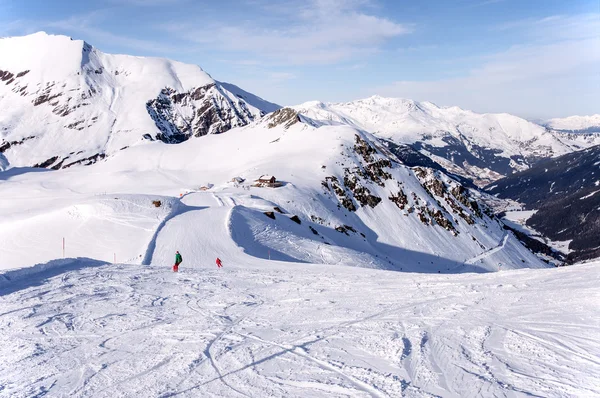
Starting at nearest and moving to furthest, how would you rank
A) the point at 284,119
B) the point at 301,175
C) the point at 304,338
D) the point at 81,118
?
the point at 304,338, the point at 301,175, the point at 284,119, the point at 81,118

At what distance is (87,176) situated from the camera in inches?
4136

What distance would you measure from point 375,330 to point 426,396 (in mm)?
4169

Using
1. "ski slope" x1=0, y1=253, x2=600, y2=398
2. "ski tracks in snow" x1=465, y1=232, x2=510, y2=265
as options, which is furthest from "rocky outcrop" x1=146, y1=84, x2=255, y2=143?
"ski slope" x1=0, y1=253, x2=600, y2=398

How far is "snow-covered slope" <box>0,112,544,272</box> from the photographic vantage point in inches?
1658

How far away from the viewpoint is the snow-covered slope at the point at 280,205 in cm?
4212

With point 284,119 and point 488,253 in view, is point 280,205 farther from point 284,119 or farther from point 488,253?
point 284,119

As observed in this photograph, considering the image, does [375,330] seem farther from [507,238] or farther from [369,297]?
[507,238]

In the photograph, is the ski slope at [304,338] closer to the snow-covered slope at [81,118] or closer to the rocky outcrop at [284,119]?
the rocky outcrop at [284,119]

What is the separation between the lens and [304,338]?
12242 millimetres

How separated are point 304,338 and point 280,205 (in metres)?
57.1

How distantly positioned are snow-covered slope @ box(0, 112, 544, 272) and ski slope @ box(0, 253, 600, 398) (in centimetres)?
1734

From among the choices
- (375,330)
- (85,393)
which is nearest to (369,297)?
(375,330)

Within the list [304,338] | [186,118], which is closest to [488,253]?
[304,338]

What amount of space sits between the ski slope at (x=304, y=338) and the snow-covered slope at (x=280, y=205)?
1734 cm
